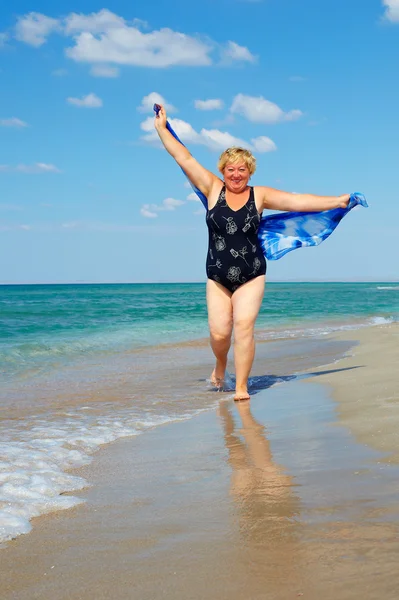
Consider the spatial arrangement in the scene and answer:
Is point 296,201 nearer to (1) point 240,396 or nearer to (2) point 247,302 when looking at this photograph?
(2) point 247,302

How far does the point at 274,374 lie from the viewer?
7.89 m

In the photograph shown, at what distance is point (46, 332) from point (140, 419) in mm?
12822

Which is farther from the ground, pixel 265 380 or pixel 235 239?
pixel 235 239

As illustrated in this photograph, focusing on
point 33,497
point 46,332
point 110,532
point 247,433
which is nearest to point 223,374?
point 247,433

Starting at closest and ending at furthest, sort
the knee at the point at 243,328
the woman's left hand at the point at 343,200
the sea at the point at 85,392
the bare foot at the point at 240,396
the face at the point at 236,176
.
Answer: the sea at the point at 85,392 < the bare foot at the point at 240,396 < the face at the point at 236,176 < the knee at the point at 243,328 < the woman's left hand at the point at 343,200

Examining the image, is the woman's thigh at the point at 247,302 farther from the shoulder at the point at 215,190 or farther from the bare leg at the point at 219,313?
the shoulder at the point at 215,190

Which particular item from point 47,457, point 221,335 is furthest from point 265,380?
point 47,457

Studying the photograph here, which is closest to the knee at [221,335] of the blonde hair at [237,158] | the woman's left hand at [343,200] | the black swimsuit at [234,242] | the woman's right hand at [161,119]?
the black swimsuit at [234,242]

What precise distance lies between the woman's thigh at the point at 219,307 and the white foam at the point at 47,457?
1175 mm

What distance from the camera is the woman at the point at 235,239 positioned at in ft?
19.6

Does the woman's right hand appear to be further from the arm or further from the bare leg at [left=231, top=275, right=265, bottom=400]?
the bare leg at [left=231, top=275, right=265, bottom=400]

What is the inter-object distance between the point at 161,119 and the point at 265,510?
15.1 feet

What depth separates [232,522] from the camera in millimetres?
2383

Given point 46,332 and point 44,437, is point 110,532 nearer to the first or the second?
point 44,437
